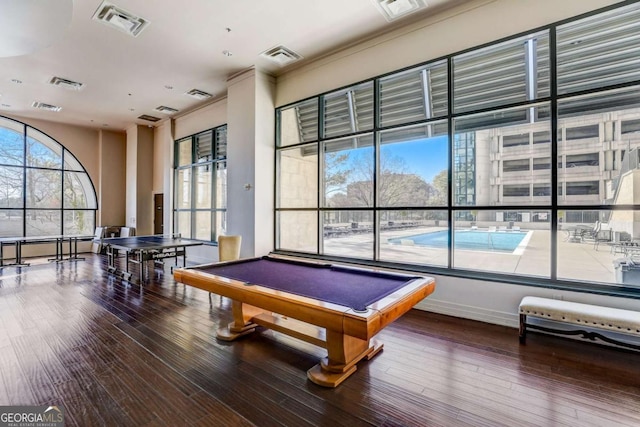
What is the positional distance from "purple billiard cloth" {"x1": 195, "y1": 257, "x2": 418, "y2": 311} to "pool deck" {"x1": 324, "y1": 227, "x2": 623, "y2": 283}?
1744mm

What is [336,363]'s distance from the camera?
2.49 m

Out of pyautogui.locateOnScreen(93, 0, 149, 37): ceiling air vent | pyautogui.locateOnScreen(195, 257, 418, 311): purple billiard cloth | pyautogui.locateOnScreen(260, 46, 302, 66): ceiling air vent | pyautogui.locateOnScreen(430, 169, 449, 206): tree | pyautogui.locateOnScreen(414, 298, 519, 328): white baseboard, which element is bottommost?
pyautogui.locateOnScreen(414, 298, 519, 328): white baseboard

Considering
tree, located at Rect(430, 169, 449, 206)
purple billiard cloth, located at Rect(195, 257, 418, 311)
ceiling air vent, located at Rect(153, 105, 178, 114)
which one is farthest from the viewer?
ceiling air vent, located at Rect(153, 105, 178, 114)

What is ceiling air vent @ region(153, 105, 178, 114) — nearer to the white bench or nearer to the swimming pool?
the swimming pool

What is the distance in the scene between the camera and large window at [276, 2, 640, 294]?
128 inches

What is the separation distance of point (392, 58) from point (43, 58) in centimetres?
613

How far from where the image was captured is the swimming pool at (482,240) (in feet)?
12.6

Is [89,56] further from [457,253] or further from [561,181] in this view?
[561,181]

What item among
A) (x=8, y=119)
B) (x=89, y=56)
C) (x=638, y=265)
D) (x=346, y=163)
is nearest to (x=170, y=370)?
(x=346, y=163)

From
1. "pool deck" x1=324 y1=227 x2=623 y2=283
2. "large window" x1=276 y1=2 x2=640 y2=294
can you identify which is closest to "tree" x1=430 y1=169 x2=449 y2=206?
"large window" x1=276 y1=2 x2=640 y2=294

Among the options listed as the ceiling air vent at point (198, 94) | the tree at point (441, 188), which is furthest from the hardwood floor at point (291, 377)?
the ceiling air vent at point (198, 94)

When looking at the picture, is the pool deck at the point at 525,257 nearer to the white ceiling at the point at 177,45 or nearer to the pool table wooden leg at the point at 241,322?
the pool table wooden leg at the point at 241,322

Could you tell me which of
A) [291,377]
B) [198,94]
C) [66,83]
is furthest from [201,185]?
[291,377]

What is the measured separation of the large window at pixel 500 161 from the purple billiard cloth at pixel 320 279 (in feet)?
5.43
